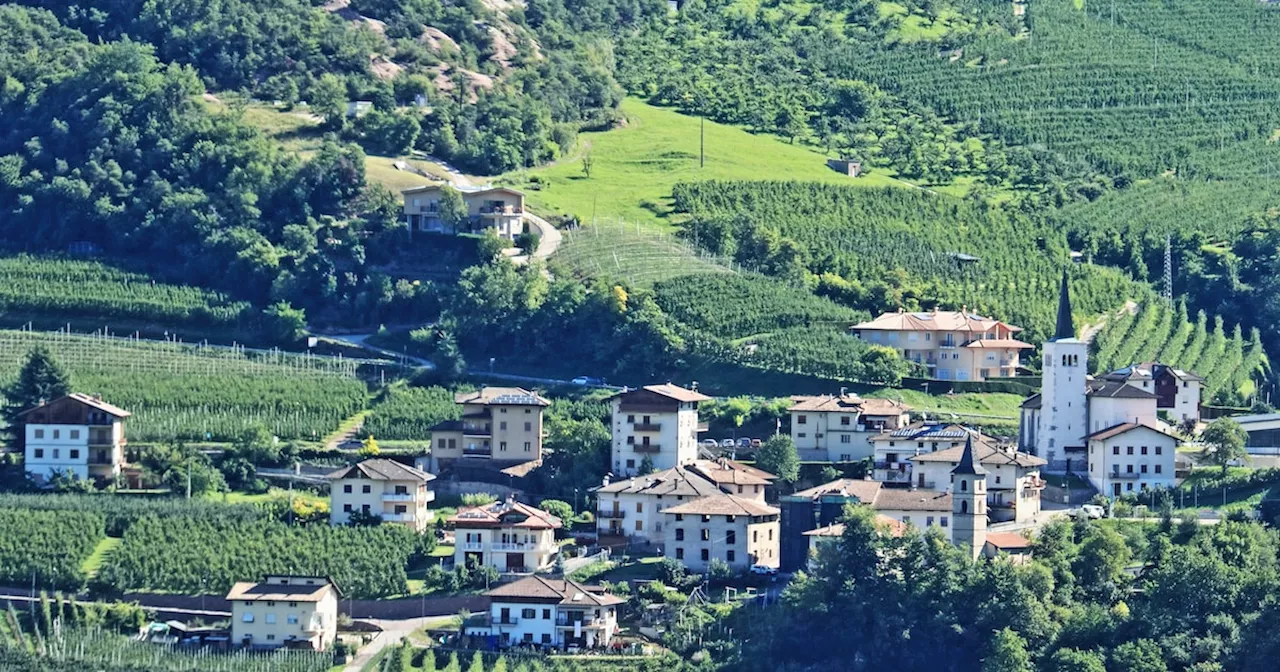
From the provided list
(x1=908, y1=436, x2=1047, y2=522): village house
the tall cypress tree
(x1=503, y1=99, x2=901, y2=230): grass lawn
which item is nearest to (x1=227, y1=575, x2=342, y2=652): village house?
the tall cypress tree

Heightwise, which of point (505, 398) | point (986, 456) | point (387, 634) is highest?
point (505, 398)

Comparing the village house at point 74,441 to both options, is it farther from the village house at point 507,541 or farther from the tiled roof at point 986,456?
the tiled roof at point 986,456

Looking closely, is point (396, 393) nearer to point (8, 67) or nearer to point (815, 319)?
point (815, 319)

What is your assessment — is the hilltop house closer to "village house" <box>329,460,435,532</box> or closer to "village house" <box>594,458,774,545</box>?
"village house" <box>594,458,774,545</box>

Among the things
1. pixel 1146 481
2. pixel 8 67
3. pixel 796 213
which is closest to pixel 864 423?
pixel 1146 481

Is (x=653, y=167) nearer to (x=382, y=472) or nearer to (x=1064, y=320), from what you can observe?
(x=1064, y=320)

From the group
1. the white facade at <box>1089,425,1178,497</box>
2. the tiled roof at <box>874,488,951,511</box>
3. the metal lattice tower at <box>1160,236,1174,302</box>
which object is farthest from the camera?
the metal lattice tower at <box>1160,236,1174,302</box>

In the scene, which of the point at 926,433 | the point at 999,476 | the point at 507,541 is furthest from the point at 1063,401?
the point at 507,541
